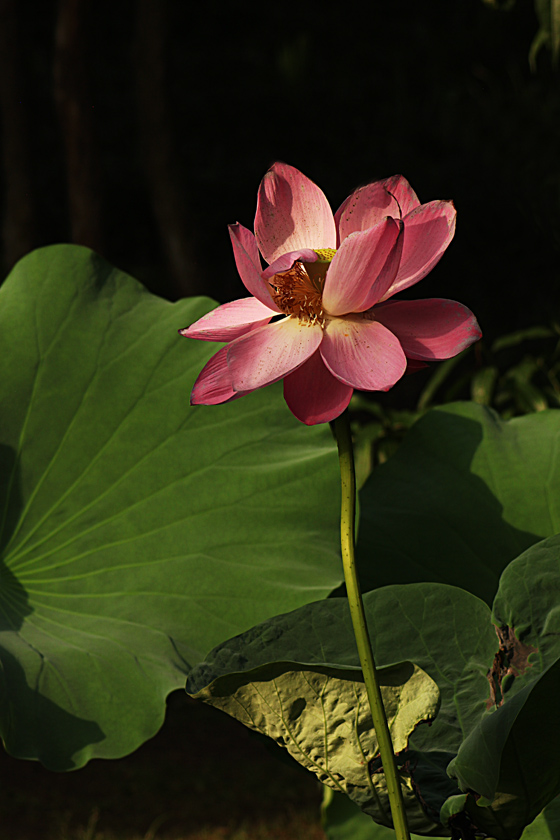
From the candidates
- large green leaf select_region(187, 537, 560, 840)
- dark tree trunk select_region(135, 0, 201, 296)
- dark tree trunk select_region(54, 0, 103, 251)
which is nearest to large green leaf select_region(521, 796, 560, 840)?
large green leaf select_region(187, 537, 560, 840)

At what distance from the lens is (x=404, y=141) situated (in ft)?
15.7

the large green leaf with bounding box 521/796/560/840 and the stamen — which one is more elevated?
the stamen

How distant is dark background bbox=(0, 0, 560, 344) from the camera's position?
14.8ft

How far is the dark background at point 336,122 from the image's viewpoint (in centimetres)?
450

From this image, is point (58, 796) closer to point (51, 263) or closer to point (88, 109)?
point (51, 263)

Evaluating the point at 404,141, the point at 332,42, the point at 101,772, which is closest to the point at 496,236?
the point at 404,141

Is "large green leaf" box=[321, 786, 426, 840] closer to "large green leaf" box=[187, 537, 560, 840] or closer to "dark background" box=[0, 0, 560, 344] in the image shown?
"large green leaf" box=[187, 537, 560, 840]

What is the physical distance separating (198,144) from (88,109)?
1.86 meters

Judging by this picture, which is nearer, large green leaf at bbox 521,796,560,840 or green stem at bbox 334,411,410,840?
green stem at bbox 334,411,410,840

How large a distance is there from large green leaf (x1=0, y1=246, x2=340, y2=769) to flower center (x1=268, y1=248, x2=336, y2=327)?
1.19 ft

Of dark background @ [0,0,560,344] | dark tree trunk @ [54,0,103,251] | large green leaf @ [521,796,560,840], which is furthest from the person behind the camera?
dark background @ [0,0,560,344]

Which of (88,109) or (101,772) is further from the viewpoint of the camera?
(88,109)

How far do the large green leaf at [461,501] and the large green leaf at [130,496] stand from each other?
0.05m

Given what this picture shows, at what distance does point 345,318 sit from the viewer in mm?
314
